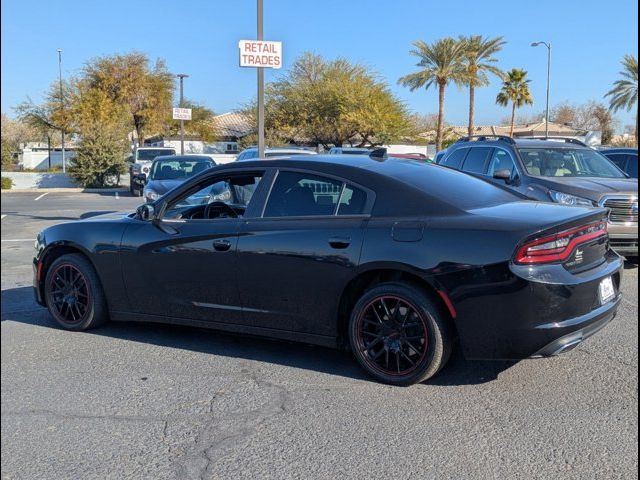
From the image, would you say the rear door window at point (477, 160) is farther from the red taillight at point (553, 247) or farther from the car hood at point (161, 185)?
the red taillight at point (553, 247)

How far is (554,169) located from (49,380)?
7.64m

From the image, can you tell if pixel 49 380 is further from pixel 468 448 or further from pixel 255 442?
pixel 468 448

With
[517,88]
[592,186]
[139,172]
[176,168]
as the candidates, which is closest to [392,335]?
[592,186]

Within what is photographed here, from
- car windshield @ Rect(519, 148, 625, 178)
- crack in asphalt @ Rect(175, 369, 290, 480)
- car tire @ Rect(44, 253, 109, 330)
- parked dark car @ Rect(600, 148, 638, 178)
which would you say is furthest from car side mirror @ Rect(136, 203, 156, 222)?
parked dark car @ Rect(600, 148, 638, 178)

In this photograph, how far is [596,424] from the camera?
3.67 meters

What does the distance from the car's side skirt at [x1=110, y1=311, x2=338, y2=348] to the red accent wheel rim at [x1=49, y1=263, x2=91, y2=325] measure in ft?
1.04

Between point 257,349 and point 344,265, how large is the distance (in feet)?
4.18

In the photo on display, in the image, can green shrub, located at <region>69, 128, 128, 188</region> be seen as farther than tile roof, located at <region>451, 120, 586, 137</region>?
No

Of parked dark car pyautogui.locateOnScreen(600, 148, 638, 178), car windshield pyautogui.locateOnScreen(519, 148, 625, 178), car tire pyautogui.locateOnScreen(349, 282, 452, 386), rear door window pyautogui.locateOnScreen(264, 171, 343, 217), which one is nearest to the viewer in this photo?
car tire pyautogui.locateOnScreen(349, 282, 452, 386)

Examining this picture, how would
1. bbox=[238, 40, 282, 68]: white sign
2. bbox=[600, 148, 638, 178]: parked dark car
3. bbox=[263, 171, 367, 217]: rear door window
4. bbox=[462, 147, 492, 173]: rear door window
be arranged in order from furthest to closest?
bbox=[600, 148, 638, 178]: parked dark car, bbox=[462, 147, 492, 173]: rear door window, bbox=[238, 40, 282, 68]: white sign, bbox=[263, 171, 367, 217]: rear door window

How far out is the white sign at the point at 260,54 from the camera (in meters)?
9.43

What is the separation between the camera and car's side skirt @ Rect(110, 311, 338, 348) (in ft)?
14.9

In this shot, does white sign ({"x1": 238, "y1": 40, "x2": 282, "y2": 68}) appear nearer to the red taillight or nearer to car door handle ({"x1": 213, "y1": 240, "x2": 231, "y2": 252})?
car door handle ({"x1": 213, "y1": 240, "x2": 231, "y2": 252})

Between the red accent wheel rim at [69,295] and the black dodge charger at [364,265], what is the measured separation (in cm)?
1
